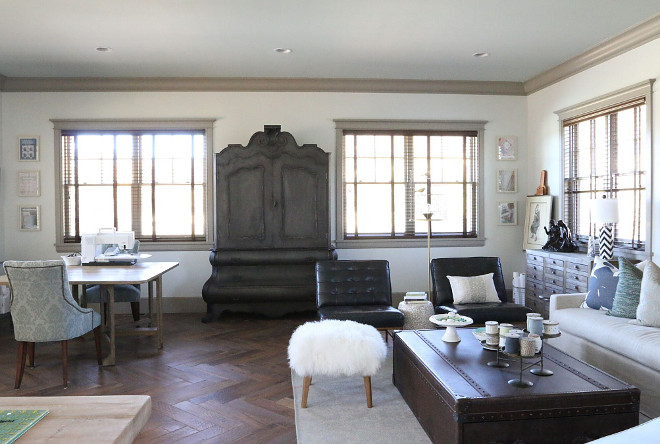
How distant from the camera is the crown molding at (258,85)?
680 centimetres

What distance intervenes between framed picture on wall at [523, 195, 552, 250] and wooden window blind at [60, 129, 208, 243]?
4197 millimetres

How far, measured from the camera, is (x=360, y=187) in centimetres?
720

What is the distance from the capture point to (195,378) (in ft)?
14.1

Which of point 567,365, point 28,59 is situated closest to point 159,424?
point 567,365

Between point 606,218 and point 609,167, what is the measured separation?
34.1 inches

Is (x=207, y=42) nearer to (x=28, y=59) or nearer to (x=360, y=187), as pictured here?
(x=28, y=59)

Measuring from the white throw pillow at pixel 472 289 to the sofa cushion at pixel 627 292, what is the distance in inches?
52.1

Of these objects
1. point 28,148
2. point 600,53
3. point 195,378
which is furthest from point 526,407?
point 28,148

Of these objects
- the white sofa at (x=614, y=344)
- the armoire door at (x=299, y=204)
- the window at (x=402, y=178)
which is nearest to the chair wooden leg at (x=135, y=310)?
the armoire door at (x=299, y=204)

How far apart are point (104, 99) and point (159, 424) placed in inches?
190

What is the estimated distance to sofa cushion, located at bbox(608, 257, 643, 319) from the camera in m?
4.11

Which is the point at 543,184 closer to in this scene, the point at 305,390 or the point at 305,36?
the point at 305,36

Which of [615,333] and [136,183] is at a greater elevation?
[136,183]

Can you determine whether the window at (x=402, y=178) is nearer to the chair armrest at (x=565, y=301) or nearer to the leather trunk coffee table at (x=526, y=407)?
the chair armrest at (x=565, y=301)
